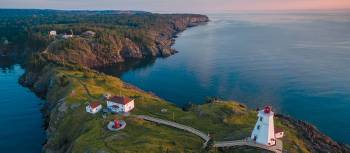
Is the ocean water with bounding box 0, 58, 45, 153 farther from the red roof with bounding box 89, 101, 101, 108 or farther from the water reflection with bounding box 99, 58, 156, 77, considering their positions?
the water reflection with bounding box 99, 58, 156, 77

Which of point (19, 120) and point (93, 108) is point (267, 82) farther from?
point (19, 120)

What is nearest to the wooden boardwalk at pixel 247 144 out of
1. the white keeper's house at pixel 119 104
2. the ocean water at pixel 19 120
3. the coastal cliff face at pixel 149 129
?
the coastal cliff face at pixel 149 129

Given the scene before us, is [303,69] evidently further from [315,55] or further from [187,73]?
[187,73]

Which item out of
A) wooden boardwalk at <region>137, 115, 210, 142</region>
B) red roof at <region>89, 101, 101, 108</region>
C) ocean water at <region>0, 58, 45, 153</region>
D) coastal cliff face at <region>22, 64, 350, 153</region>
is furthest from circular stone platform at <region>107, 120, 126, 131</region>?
ocean water at <region>0, 58, 45, 153</region>

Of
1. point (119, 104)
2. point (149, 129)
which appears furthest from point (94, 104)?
point (149, 129)

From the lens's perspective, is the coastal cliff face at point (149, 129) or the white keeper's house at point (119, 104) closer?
the coastal cliff face at point (149, 129)

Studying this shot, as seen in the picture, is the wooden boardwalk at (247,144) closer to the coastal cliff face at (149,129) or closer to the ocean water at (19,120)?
the coastal cliff face at (149,129)

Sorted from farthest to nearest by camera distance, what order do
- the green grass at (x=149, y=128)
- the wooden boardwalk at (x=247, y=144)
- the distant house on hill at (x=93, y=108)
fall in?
the distant house on hill at (x=93, y=108), the green grass at (x=149, y=128), the wooden boardwalk at (x=247, y=144)
